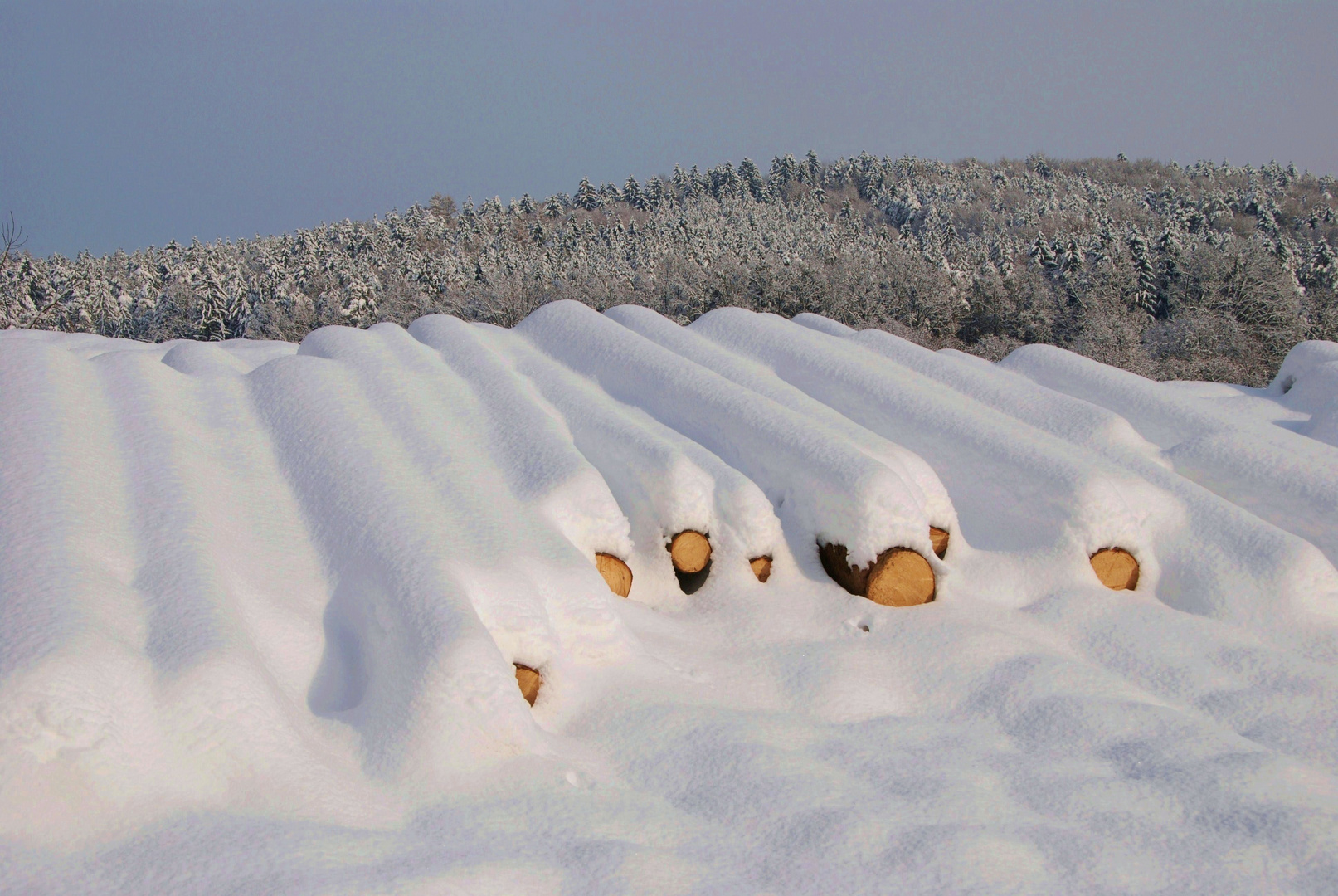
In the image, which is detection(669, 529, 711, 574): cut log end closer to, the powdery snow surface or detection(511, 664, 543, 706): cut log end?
the powdery snow surface

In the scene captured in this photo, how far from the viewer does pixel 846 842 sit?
236cm

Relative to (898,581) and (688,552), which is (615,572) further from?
(898,581)

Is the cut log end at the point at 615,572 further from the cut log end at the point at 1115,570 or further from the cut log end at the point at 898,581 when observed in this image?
the cut log end at the point at 1115,570

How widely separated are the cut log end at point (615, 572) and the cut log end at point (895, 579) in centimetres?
109

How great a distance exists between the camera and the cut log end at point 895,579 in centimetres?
412

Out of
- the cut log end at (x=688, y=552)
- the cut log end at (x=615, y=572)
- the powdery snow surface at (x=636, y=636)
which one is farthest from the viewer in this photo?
the cut log end at (x=688, y=552)

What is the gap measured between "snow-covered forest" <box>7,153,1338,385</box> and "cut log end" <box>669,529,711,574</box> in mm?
16136

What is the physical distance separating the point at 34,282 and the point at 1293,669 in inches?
1611

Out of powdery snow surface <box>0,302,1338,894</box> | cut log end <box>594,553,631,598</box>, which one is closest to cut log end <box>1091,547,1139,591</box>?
powdery snow surface <box>0,302,1338,894</box>

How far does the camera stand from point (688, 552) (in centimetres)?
426

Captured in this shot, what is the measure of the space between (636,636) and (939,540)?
1.84m

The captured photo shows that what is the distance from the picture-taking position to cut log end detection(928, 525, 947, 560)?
4.54m

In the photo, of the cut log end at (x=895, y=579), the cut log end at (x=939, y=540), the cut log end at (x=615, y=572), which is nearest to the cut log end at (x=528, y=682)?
the cut log end at (x=615, y=572)

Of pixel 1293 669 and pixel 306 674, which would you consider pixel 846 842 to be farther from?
pixel 1293 669
